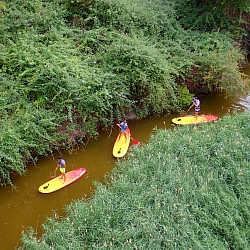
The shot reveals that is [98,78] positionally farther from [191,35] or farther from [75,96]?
[191,35]

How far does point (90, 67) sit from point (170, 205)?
5.41 metres

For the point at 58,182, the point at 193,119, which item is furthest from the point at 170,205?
the point at 193,119

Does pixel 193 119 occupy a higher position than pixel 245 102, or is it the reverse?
pixel 193 119

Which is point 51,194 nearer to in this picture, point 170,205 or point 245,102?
point 170,205

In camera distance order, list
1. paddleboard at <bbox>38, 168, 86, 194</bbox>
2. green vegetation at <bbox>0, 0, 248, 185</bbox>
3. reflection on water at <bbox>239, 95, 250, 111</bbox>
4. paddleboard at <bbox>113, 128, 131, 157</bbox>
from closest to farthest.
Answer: paddleboard at <bbox>38, 168, 86, 194</bbox> → green vegetation at <bbox>0, 0, 248, 185</bbox> → paddleboard at <bbox>113, 128, 131, 157</bbox> → reflection on water at <bbox>239, 95, 250, 111</bbox>

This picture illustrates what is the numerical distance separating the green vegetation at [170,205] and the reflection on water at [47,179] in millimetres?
571

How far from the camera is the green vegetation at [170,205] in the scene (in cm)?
617

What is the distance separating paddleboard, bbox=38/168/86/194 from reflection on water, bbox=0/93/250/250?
11 centimetres

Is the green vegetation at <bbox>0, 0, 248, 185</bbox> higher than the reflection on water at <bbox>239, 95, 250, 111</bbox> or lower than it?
higher

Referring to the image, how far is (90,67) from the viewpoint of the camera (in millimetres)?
10609

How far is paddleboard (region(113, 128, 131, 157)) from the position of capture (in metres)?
9.55

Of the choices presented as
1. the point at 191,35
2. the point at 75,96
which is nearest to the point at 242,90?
the point at 191,35

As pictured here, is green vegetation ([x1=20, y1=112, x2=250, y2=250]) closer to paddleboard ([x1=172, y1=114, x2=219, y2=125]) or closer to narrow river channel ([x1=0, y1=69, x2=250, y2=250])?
narrow river channel ([x1=0, y1=69, x2=250, y2=250])

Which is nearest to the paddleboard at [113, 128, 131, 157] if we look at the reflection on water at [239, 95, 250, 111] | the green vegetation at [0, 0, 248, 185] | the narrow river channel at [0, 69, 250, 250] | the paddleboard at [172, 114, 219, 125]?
the narrow river channel at [0, 69, 250, 250]
